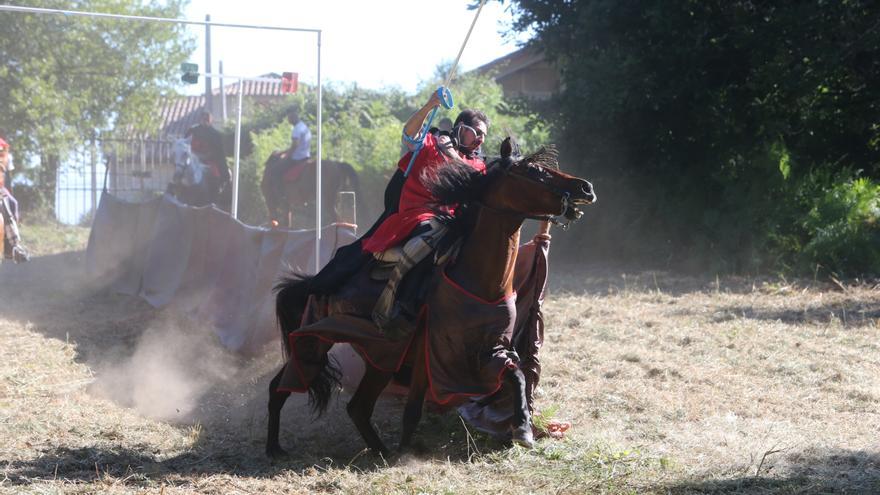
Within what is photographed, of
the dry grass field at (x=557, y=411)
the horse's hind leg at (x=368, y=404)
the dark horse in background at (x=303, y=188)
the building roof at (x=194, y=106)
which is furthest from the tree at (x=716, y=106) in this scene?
the building roof at (x=194, y=106)

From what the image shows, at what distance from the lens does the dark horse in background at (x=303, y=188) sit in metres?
17.1

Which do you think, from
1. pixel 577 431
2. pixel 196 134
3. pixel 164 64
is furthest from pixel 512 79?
pixel 577 431

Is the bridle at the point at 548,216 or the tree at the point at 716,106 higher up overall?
the tree at the point at 716,106

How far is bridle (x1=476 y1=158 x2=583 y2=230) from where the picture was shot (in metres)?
5.37

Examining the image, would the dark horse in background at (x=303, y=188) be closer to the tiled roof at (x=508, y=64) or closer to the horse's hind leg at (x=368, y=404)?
the horse's hind leg at (x=368, y=404)

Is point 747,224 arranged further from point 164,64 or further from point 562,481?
point 164,64

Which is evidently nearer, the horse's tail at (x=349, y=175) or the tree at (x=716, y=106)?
the tree at (x=716, y=106)

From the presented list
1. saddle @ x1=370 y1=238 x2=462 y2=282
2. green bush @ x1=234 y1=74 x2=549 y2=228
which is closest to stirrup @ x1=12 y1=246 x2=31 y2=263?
green bush @ x1=234 y1=74 x2=549 y2=228

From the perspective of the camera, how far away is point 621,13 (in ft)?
46.9

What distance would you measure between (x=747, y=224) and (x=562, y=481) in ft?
31.7

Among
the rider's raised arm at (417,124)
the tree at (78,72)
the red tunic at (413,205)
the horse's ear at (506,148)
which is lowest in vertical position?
the red tunic at (413,205)

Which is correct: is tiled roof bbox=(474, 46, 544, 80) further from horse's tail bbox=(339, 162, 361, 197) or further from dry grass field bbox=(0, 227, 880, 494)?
dry grass field bbox=(0, 227, 880, 494)

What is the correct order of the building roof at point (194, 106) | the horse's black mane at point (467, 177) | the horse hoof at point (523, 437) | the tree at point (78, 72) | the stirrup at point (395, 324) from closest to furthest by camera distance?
the horse's black mane at point (467, 177)
the horse hoof at point (523, 437)
the stirrup at point (395, 324)
the tree at point (78, 72)
the building roof at point (194, 106)

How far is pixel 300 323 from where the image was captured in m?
6.64
